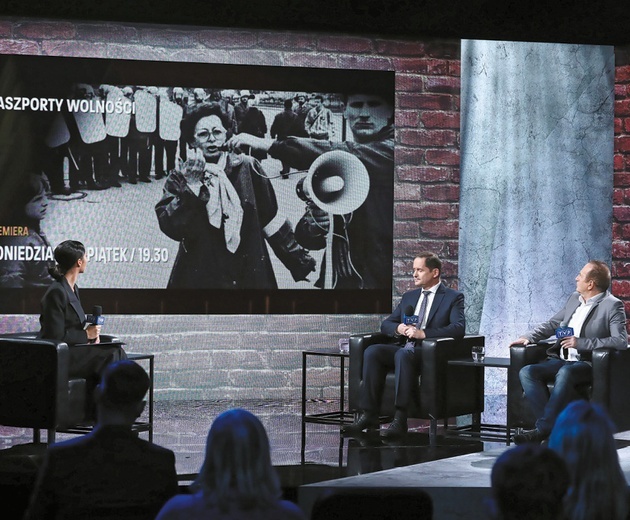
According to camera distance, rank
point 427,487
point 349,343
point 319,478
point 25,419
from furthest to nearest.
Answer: point 349,343 < point 25,419 < point 319,478 < point 427,487

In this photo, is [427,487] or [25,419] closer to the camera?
[427,487]

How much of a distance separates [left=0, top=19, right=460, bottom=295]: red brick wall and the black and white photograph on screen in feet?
0.30

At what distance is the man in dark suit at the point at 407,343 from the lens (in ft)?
20.7

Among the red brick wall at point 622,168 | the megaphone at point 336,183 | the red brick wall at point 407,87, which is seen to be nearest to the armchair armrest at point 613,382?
the red brick wall at point 622,168

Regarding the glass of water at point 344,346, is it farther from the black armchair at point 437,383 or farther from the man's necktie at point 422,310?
the man's necktie at point 422,310

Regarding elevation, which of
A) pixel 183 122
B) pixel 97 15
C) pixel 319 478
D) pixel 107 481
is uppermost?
pixel 97 15

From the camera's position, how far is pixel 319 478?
4977mm

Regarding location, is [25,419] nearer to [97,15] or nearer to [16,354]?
[16,354]

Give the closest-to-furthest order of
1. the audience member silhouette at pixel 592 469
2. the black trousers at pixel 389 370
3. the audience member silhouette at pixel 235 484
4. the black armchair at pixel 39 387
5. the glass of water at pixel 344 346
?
→ the audience member silhouette at pixel 235 484 < the audience member silhouette at pixel 592 469 < the black armchair at pixel 39 387 < the black trousers at pixel 389 370 < the glass of water at pixel 344 346

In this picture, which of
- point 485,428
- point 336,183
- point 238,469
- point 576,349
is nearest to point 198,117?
point 336,183

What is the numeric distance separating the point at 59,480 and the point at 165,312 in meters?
4.60

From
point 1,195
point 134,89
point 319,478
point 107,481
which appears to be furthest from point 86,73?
point 107,481

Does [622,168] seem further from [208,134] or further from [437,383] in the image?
[208,134]

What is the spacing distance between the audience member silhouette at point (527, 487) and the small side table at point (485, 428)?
3987 mm
